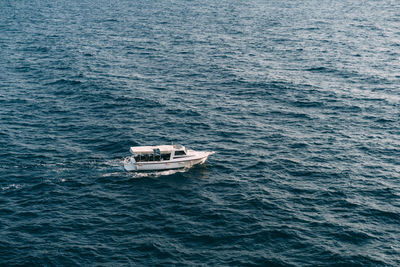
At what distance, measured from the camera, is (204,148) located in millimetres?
88625

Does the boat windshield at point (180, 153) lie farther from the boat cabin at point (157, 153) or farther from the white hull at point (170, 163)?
the white hull at point (170, 163)

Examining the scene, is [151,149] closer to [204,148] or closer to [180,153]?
[180,153]

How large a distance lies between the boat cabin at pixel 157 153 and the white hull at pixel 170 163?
93 cm

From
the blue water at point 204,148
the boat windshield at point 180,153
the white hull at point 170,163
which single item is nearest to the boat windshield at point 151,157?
the white hull at point 170,163

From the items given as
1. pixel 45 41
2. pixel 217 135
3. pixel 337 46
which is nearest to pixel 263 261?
pixel 217 135

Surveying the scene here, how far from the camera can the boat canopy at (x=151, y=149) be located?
80.4 metres

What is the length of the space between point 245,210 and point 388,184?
88.2 ft

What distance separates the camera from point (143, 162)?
7988 centimetres

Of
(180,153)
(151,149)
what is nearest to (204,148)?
(180,153)

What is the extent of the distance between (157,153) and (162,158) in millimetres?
1419

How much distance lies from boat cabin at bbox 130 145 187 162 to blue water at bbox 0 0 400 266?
3315 millimetres

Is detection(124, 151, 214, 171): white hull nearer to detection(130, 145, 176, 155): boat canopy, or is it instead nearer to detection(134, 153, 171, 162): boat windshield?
detection(134, 153, 171, 162): boat windshield

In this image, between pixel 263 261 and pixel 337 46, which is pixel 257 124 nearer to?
pixel 263 261

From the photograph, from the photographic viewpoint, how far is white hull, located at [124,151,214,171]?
80062mm
